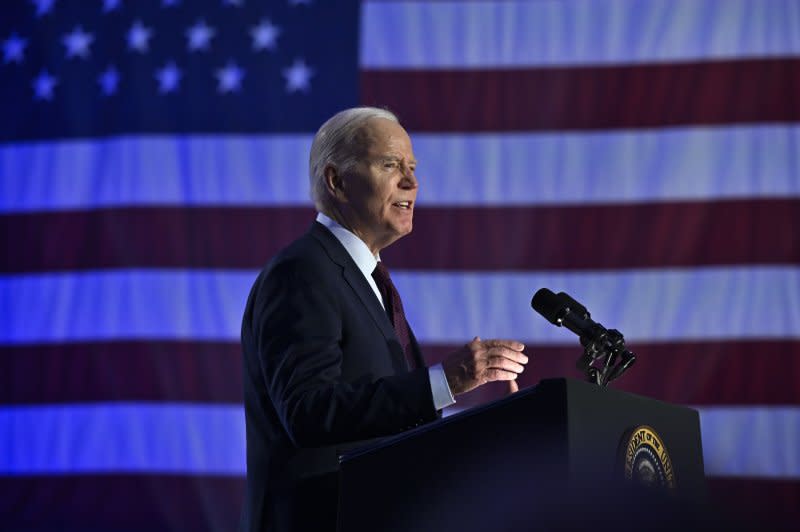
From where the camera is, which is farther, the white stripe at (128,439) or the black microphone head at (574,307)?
the white stripe at (128,439)

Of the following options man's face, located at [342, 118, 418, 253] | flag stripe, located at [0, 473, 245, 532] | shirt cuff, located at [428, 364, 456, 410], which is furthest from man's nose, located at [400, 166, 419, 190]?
flag stripe, located at [0, 473, 245, 532]

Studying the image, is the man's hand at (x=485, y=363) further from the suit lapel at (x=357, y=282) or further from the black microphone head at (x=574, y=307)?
the suit lapel at (x=357, y=282)

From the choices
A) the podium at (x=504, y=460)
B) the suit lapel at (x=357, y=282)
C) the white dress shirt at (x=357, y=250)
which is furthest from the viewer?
the white dress shirt at (x=357, y=250)

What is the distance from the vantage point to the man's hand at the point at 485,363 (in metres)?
1.32


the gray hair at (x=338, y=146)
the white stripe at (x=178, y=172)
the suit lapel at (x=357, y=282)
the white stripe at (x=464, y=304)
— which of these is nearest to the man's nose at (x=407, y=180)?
the gray hair at (x=338, y=146)

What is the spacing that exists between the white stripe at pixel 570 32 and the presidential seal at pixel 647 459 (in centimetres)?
263

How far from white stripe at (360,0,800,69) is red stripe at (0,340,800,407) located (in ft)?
3.70

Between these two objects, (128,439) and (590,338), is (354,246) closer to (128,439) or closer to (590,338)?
(590,338)

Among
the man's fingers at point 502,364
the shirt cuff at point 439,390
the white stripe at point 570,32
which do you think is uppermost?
the white stripe at point 570,32

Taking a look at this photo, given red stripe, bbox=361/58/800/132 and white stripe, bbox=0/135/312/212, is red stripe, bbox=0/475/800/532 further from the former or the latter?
red stripe, bbox=361/58/800/132

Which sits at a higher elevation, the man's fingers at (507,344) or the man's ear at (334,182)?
the man's ear at (334,182)

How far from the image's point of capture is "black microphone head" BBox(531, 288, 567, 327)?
1495 mm

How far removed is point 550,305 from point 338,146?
23.5 inches

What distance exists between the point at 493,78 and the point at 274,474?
2.52 meters
